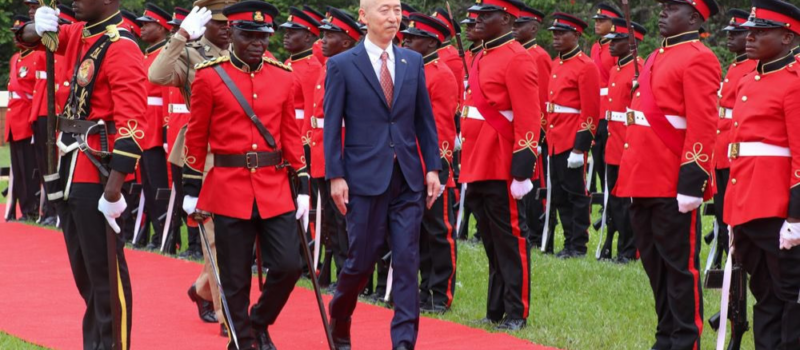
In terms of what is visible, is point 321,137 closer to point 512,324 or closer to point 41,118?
point 512,324

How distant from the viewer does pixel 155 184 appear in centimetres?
1205

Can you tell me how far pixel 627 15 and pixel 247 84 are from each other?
276 cm

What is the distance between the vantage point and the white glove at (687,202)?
6.63m

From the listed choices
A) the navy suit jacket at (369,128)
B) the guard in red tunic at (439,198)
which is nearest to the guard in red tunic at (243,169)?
the navy suit jacket at (369,128)

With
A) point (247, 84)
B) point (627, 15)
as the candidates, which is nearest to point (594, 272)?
point (627, 15)

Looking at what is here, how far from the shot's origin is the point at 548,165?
12.5 metres

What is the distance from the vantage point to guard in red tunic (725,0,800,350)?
611 cm

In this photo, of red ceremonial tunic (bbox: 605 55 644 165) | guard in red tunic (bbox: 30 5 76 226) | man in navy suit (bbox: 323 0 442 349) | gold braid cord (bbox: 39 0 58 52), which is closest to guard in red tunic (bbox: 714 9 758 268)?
red ceremonial tunic (bbox: 605 55 644 165)

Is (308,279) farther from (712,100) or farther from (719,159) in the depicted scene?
(712,100)

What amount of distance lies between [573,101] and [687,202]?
546cm

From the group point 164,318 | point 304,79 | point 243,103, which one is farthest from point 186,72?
point 304,79

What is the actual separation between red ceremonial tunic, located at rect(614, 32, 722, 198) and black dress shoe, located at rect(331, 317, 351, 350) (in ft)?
6.00

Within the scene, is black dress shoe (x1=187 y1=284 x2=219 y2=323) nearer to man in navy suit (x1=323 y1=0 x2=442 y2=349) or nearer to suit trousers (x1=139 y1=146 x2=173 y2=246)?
man in navy suit (x1=323 y1=0 x2=442 y2=349)

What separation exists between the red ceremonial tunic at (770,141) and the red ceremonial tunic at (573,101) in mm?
5177
